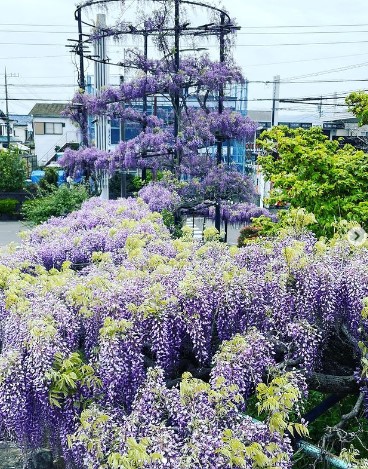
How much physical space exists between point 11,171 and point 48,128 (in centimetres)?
1943

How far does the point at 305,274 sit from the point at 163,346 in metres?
1.14

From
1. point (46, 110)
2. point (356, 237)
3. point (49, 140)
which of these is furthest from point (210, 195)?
point (46, 110)

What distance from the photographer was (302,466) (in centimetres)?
453

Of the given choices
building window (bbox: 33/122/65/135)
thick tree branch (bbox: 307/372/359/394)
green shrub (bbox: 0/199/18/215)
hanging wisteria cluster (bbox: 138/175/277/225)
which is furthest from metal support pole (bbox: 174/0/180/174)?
building window (bbox: 33/122/65/135)

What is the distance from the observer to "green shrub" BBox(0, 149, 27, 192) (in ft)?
90.3

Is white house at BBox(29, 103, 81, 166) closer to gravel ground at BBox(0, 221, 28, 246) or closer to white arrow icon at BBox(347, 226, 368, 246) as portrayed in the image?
gravel ground at BBox(0, 221, 28, 246)

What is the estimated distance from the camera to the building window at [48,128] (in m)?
46.1

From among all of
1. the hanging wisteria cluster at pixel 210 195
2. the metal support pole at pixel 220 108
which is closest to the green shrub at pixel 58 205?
the hanging wisteria cluster at pixel 210 195

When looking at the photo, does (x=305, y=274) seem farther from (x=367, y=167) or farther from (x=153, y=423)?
(x=367, y=167)

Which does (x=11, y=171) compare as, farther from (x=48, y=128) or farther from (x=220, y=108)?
(x=48, y=128)

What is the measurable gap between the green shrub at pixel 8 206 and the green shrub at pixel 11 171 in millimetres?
1221

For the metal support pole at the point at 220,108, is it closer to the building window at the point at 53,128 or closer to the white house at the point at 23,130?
the building window at the point at 53,128

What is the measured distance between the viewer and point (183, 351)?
4.44 meters

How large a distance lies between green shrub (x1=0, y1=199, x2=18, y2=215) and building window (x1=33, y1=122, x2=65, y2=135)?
20381 millimetres
